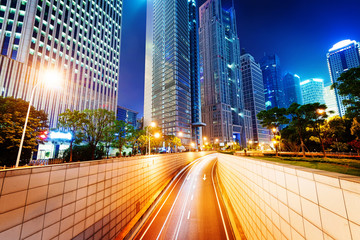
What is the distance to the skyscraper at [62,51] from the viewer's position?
5100cm

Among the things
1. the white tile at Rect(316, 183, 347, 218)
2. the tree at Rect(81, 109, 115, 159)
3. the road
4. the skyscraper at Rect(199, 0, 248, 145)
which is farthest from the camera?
the skyscraper at Rect(199, 0, 248, 145)

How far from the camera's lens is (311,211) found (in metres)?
4.54

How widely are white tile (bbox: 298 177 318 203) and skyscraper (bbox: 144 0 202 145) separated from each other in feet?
354

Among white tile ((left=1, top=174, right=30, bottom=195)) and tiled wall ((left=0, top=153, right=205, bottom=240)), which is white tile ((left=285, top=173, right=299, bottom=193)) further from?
white tile ((left=1, top=174, right=30, bottom=195))

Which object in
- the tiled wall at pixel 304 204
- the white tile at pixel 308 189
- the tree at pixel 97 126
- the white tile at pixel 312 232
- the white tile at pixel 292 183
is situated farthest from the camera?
the tree at pixel 97 126

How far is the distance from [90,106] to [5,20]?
39.6 m

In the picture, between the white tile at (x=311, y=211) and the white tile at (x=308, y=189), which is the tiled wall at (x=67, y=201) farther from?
the white tile at (x=308, y=189)

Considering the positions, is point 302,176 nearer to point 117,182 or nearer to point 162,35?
point 117,182

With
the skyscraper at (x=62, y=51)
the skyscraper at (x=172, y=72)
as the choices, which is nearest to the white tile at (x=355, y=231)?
the skyscraper at (x=62, y=51)

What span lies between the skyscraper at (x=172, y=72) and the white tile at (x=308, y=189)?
354 ft

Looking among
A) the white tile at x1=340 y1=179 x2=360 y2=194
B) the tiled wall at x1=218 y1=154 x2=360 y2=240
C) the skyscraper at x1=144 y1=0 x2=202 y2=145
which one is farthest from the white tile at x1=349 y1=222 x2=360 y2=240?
the skyscraper at x1=144 y1=0 x2=202 y2=145

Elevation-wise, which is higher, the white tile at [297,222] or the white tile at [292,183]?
the white tile at [292,183]

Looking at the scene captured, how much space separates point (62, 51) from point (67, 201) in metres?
82.0

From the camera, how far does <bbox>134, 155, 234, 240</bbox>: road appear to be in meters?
13.3
